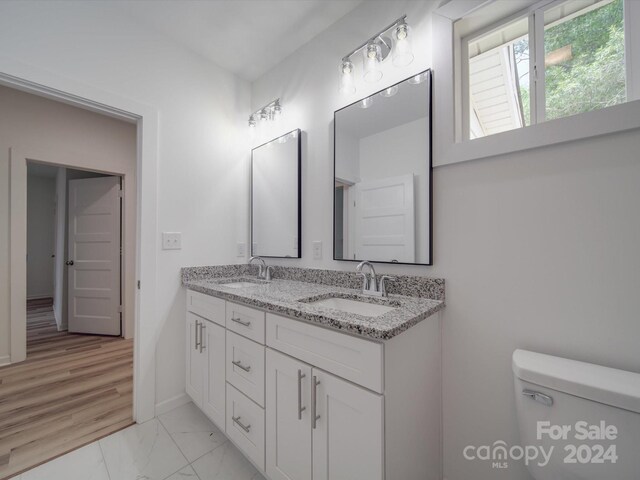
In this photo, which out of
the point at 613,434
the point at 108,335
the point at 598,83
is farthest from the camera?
the point at 108,335

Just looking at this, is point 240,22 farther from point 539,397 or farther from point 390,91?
point 539,397

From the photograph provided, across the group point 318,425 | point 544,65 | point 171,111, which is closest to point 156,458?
point 318,425

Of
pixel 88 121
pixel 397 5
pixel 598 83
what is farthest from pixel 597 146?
pixel 88 121

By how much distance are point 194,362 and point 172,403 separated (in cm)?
40

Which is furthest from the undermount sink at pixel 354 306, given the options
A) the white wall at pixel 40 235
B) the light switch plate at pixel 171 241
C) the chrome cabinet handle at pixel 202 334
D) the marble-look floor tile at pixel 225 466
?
the white wall at pixel 40 235

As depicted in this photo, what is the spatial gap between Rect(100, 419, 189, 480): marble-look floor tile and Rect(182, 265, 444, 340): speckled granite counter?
85 centimetres

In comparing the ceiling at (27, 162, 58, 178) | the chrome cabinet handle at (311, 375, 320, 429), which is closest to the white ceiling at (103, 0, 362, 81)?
Answer: the chrome cabinet handle at (311, 375, 320, 429)

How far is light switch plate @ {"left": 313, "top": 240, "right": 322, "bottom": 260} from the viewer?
1.74 m

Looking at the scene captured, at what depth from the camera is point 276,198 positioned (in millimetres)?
2008

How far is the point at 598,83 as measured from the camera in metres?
0.97

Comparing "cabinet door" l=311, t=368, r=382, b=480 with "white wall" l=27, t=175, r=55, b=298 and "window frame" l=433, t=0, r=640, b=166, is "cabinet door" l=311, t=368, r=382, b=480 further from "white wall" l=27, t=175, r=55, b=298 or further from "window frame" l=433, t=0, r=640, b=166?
"white wall" l=27, t=175, r=55, b=298

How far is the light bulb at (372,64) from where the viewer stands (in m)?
1.37

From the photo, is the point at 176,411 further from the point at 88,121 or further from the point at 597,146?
the point at 88,121

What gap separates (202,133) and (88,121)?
6.28ft
